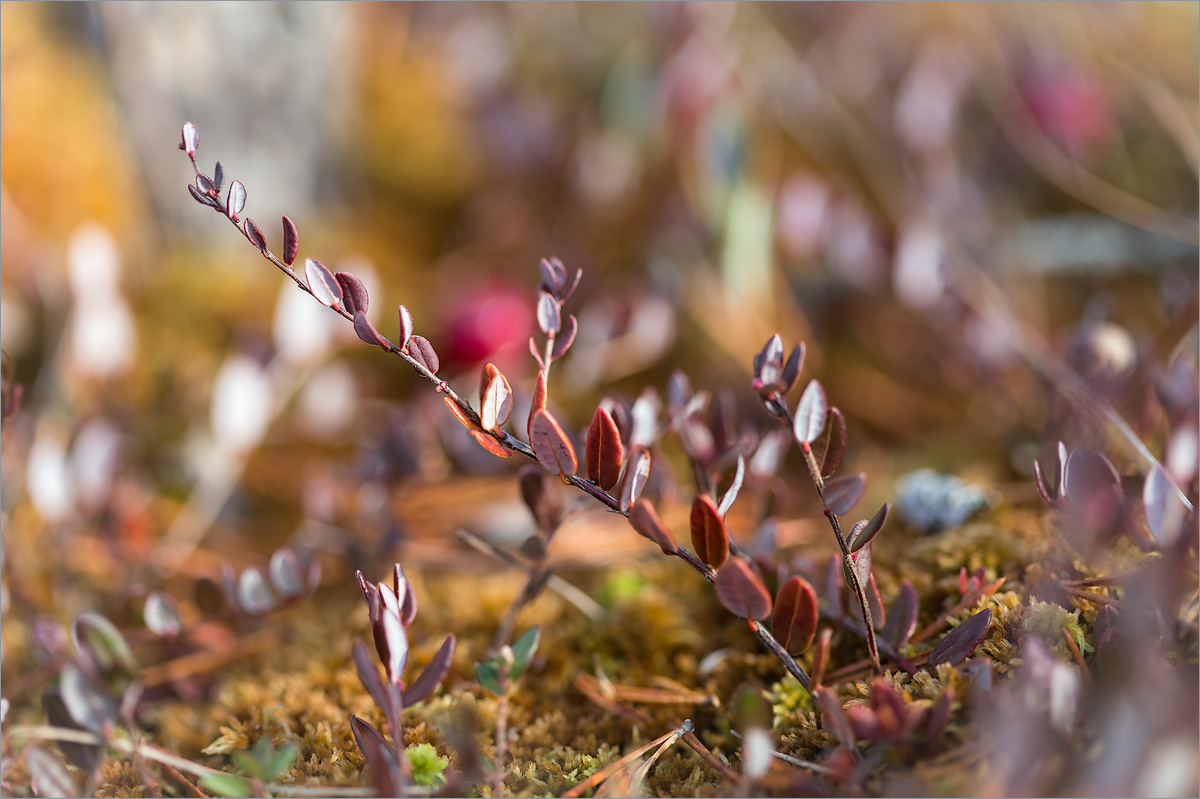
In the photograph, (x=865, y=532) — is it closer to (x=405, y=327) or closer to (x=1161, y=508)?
(x=1161, y=508)

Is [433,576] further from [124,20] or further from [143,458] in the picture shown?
[124,20]

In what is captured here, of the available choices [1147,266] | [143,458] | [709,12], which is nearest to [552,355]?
[143,458]

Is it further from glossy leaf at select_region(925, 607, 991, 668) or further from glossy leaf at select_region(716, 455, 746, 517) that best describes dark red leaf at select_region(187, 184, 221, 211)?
glossy leaf at select_region(925, 607, 991, 668)

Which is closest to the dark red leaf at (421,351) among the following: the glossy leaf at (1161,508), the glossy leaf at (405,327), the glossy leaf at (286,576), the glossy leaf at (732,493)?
the glossy leaf at (405,327)

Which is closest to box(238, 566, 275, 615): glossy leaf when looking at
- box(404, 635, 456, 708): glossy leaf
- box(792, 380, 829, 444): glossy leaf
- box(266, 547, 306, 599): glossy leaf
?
box(266, 547, 306, 599): glossy leaf

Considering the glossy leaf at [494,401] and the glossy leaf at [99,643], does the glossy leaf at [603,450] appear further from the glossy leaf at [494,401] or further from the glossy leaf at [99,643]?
the glossy leaf at [99,643]

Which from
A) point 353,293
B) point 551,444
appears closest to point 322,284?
point 353,293
